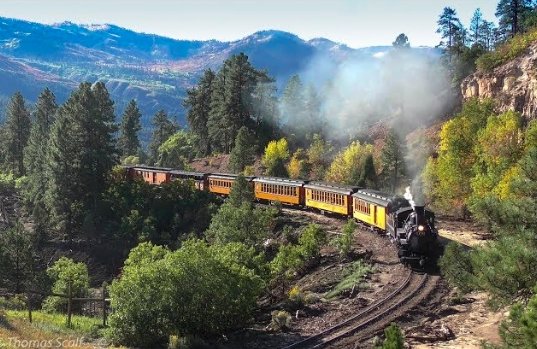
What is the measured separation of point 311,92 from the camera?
90.8m

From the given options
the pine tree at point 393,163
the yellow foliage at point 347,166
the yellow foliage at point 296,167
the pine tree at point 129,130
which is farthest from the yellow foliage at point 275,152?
the pine tree at point 129,130

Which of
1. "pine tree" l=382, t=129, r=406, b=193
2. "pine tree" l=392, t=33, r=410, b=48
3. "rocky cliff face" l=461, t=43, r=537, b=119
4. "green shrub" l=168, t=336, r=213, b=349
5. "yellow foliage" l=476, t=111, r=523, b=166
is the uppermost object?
"pine tree" l=392, t=33, r=410, b=48

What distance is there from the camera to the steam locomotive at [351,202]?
26.2 meters

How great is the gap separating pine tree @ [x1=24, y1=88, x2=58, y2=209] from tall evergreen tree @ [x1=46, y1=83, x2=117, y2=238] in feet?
14.4

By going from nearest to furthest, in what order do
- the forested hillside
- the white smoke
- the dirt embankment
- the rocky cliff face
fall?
the dirt embankment
the forested hillside
the rocky cliff face
the white smoke

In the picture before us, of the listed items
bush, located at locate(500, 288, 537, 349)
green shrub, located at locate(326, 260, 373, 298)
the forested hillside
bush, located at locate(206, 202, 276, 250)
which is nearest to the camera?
bush, located at locate(500, 288, 537, 349)

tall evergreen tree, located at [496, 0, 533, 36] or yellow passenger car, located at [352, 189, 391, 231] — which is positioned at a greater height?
tall evergreen tree, located at [496, 0, 533, 36]

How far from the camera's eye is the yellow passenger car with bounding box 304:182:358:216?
41250mm

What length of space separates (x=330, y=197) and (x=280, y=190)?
780 cm

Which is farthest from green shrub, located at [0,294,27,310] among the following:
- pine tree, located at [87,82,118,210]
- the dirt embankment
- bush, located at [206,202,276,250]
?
pine tree, located at [87,82,118,210]

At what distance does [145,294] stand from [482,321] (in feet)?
43.0

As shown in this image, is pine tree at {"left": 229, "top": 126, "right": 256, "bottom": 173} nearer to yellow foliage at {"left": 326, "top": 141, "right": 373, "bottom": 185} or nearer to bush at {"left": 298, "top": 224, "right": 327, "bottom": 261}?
yellow foliage at {"left": 326, "top": 141, "right": 373, "bottom": 185}

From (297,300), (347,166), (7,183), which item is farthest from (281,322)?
(7,183)

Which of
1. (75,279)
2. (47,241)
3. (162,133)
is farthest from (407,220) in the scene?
(162,133)
